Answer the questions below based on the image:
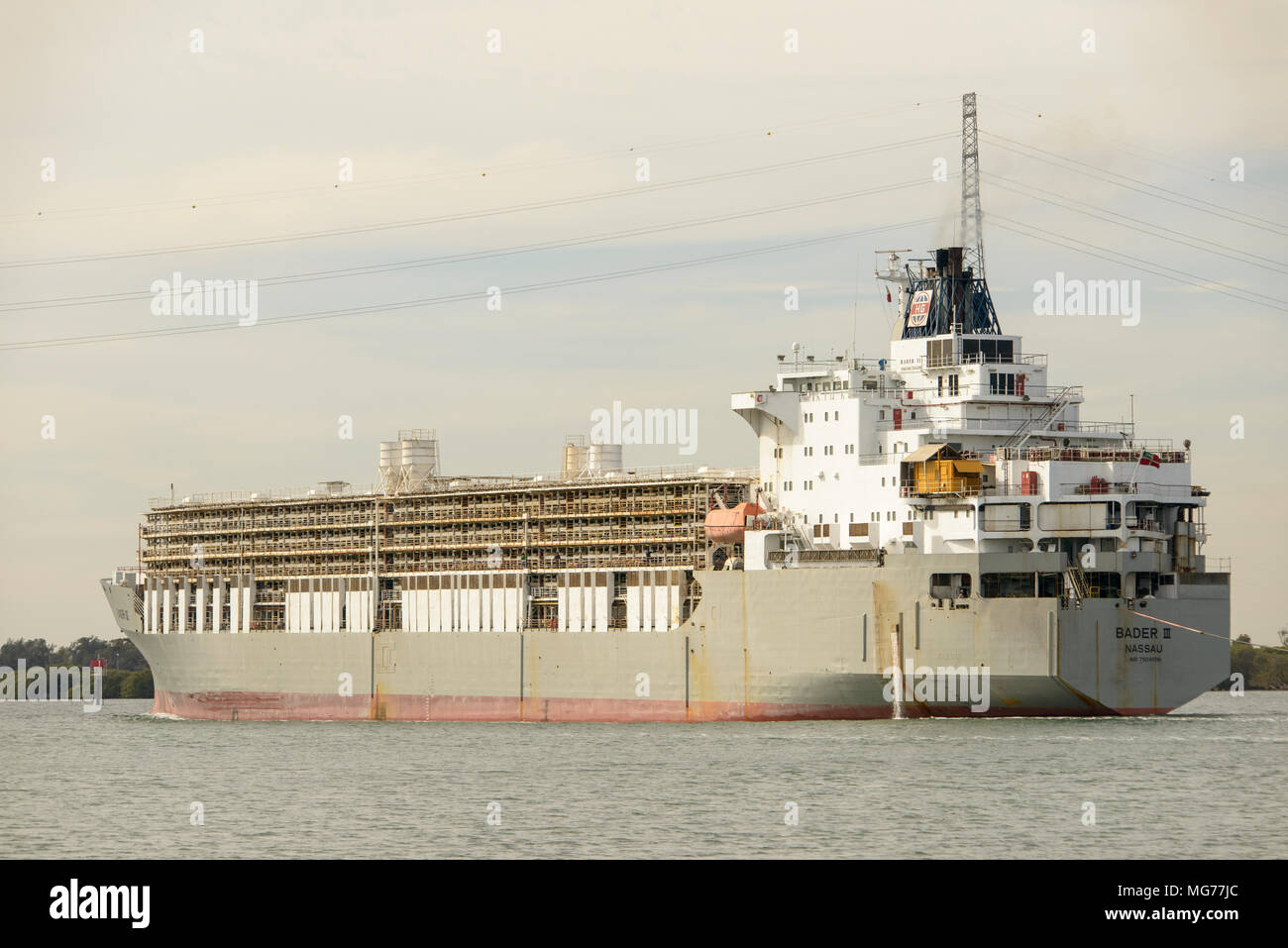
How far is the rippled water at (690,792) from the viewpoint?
39.0m

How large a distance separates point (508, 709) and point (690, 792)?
108 ft

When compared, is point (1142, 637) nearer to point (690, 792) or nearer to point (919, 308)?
point (919, 308)

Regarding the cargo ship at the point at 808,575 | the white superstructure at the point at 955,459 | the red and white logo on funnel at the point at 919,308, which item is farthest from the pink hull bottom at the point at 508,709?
the red and white logo on funnel at the point at 919,308

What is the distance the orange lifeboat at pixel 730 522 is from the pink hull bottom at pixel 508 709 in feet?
22.4

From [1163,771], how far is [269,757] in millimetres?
29763

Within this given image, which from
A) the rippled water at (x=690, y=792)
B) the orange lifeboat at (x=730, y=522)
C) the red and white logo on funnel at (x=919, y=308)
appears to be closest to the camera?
the rippled water at (x=690, y=792)

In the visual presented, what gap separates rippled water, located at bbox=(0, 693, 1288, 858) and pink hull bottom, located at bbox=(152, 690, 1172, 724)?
1110 millimetres

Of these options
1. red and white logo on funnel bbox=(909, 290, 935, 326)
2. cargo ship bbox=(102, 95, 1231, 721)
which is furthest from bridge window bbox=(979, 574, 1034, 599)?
red and white logo on funnel bbox=(909, 290, 935, 326)

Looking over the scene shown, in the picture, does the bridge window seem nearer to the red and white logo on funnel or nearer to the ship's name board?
the ship's name board

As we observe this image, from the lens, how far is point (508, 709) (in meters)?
79.4

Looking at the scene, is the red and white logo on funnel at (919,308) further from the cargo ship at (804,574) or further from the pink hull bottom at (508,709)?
the pink hull bottom at (508,709)

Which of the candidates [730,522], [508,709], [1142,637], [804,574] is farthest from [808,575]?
[508,709]

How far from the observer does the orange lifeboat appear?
2881 inches
